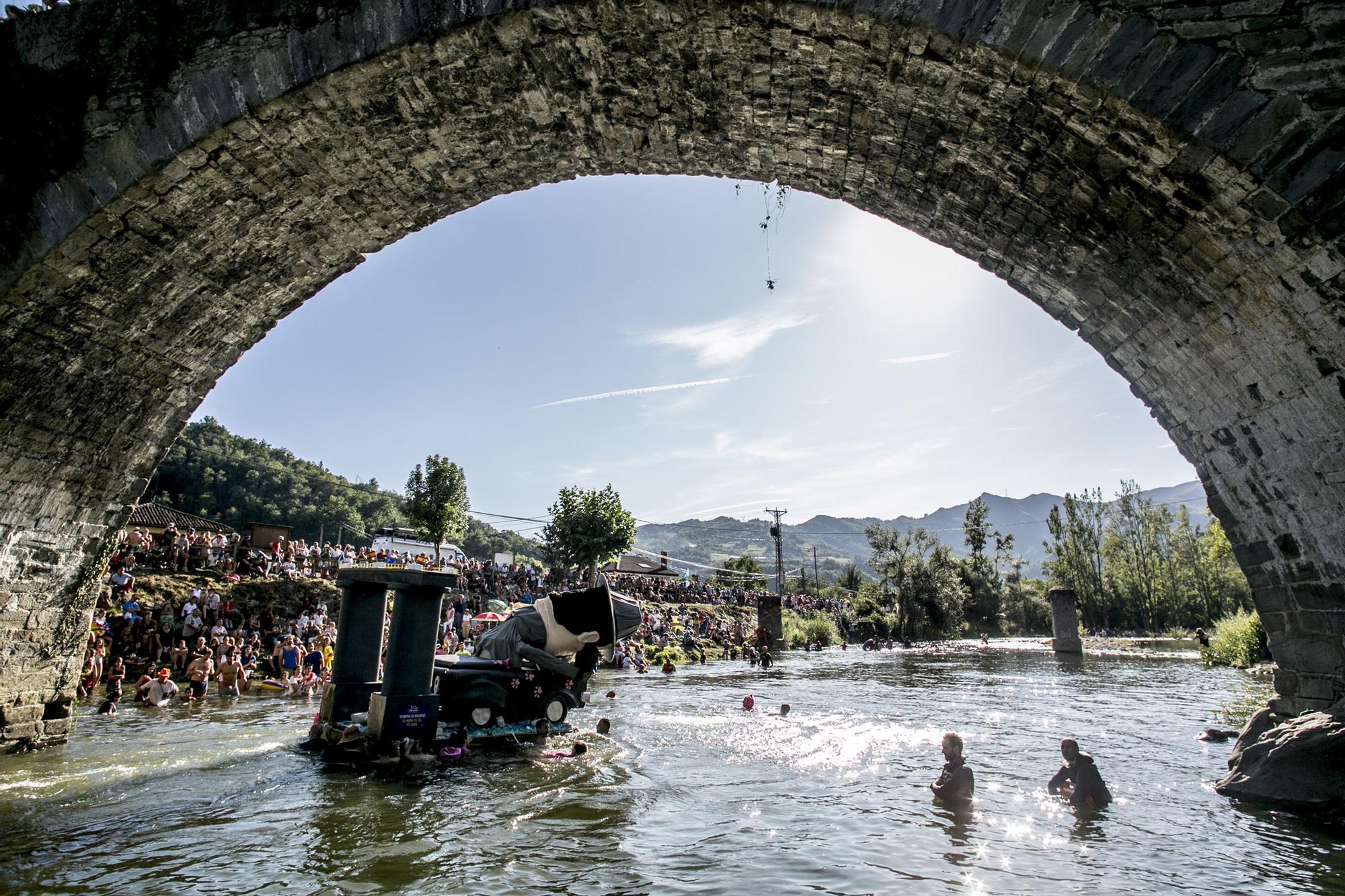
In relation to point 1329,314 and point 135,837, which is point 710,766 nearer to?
point 135,837

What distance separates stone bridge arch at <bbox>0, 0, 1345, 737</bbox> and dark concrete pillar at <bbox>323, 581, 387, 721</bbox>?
3.39 m

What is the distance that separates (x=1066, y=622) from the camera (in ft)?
114

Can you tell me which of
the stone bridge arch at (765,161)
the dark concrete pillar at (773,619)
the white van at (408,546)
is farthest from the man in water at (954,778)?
the dark concrete pillar at (773,619)

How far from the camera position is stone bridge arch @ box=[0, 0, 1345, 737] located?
13.7ft

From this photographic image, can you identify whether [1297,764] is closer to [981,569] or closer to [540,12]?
[540,12]

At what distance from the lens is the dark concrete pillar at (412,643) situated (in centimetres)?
794

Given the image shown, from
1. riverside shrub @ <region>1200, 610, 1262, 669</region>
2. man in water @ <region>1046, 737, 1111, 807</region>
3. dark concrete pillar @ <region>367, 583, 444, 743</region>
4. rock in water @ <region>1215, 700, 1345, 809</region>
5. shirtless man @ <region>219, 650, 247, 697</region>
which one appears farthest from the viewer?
riverside shrub @ <region>1200, 610, 1262, 669</region>

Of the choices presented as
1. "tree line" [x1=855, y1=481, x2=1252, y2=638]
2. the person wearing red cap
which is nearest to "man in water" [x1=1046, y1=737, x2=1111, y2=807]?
the person wearing red cap

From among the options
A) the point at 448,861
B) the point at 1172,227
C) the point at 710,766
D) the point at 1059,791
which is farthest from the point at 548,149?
the point at 1059,791

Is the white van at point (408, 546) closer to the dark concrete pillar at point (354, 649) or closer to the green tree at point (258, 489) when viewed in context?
the dark concrete pillar at point (354, 649)

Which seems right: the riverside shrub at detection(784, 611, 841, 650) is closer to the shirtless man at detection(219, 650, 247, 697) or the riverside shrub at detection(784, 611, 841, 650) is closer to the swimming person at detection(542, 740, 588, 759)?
the shirtless man at detection(219, 650, 247, 697)

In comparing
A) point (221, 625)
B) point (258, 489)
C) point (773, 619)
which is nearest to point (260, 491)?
point (258, 489)

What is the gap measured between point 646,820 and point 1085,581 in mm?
64498

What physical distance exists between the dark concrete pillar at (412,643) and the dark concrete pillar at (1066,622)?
34.5 metres
